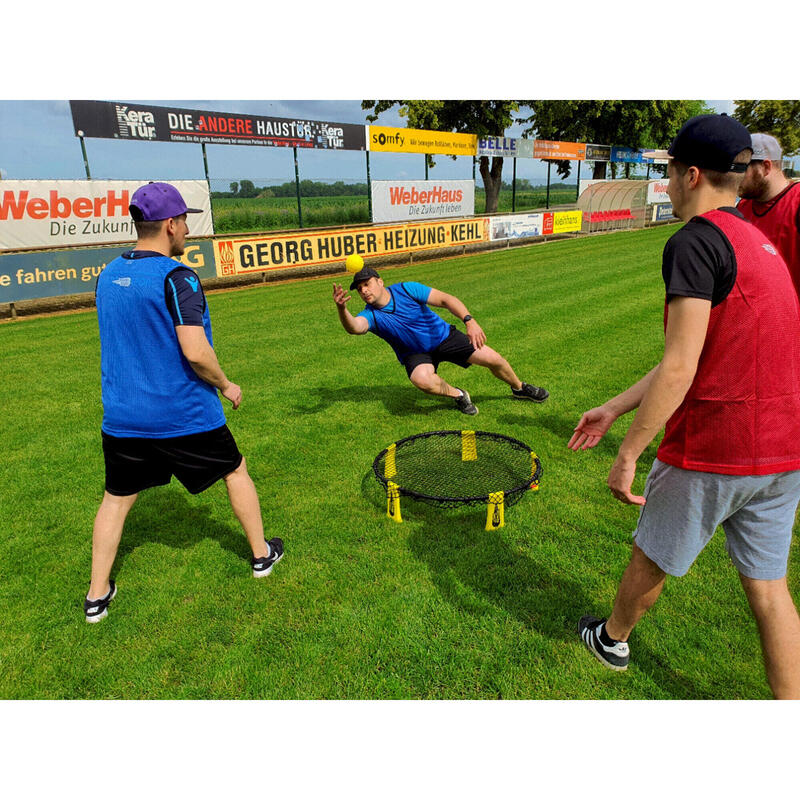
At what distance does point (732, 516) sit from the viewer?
2320mm

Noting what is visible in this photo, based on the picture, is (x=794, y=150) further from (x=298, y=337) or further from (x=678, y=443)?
(x=678, y=443)

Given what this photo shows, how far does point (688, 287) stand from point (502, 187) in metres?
41.2

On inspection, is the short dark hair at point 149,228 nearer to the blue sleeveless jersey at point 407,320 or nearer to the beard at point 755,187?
the blue sleeveless jersey at point 407,320

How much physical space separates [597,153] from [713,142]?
42.3m

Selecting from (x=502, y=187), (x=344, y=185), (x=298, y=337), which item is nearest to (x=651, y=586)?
(x=298, y=337)

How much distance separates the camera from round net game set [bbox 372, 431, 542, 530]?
4230mm

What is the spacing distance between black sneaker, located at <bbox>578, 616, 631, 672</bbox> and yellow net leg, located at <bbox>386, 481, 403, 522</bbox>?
5.17 ft

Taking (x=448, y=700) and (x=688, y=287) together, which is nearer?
(x=688, y=287)

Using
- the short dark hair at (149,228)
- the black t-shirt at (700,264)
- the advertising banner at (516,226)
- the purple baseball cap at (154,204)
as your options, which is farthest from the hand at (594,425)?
the advertising banner at (516,226)

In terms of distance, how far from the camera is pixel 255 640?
10.4 feet

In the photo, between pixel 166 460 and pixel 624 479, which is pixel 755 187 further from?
pixel 166 460

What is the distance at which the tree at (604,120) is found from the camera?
4522cm

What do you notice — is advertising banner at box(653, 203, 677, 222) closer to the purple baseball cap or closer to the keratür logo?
the keratür logo

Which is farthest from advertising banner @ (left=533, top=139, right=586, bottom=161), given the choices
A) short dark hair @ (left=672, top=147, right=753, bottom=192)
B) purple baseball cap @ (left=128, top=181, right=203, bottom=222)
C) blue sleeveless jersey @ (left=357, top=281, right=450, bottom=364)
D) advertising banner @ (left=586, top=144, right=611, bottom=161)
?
short dark hair @ (left=672, top=147, right=753, bottom=192)
